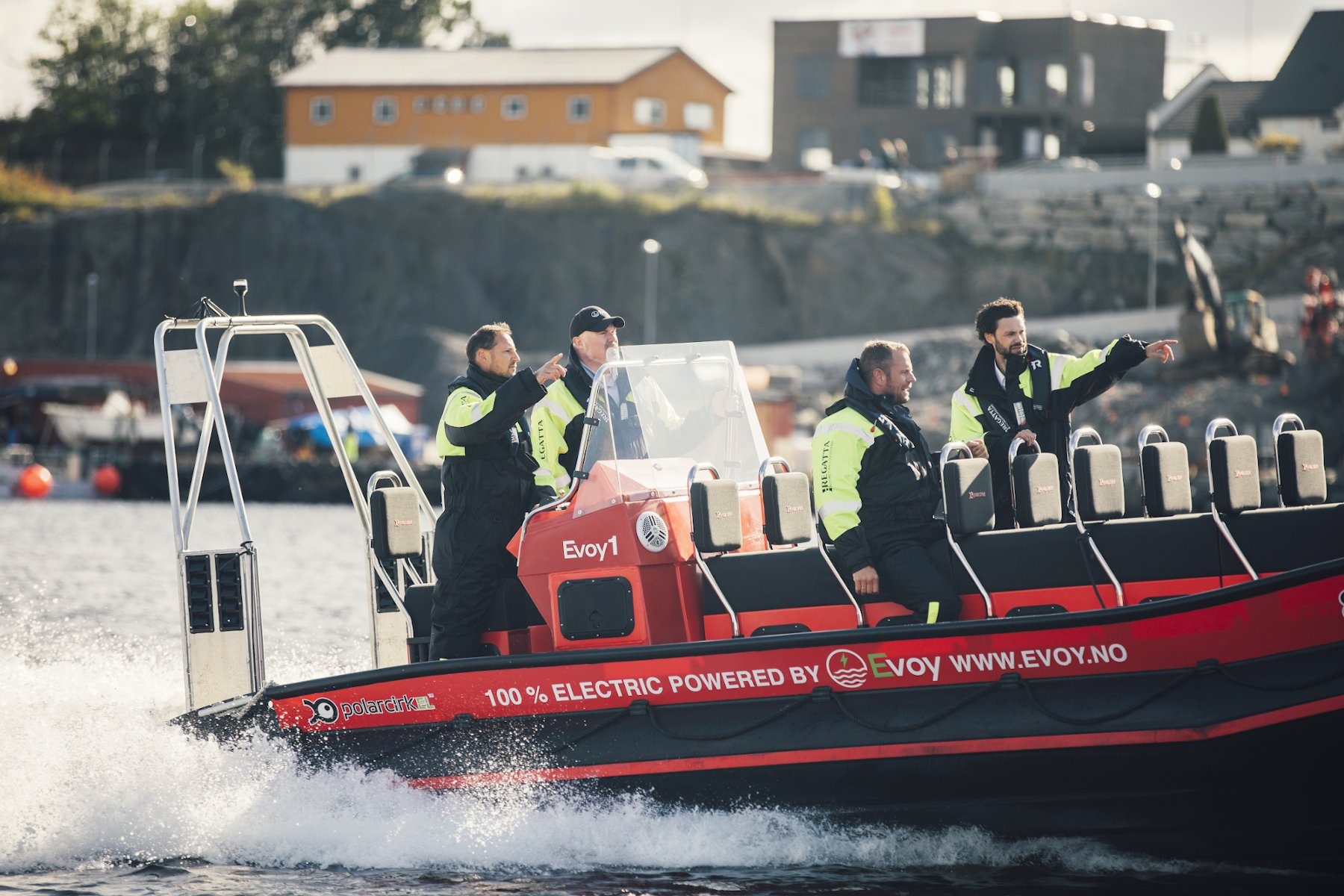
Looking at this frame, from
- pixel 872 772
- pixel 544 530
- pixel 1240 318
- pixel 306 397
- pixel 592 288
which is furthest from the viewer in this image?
pixel 592 288

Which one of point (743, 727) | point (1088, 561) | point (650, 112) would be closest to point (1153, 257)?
point (650, 112)

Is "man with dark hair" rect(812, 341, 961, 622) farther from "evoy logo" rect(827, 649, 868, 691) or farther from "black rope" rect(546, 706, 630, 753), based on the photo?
"black rope" rect(546, 706, 630, 753)

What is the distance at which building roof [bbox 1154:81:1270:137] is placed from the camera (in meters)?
50.4

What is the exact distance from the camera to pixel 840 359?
42438mm

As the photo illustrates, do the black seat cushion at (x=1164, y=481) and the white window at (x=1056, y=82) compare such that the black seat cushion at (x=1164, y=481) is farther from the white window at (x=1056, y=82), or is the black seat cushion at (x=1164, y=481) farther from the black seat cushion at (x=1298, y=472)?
the white window at (x=1056, y=82)

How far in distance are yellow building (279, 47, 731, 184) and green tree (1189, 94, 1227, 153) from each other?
17.1 metres

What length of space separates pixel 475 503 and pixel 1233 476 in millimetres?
3274

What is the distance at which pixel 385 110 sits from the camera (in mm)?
56156

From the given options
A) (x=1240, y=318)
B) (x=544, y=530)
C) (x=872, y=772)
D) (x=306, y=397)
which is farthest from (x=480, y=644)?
(x=306, y=397)

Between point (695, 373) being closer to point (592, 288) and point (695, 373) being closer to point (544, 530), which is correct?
point (544, 530)

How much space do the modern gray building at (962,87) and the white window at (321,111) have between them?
51.3 ft

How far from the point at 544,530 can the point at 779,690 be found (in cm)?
128

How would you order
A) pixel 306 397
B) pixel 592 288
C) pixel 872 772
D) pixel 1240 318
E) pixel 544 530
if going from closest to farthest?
pixel 872 772, pixel 544 530, pixel 1240 318, pixel 306 397, pixel 592 288

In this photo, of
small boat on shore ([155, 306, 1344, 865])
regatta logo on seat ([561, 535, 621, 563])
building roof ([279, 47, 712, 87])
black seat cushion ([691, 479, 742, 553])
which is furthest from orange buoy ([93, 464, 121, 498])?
black seat cushion ([691, 479, 742, 553])
